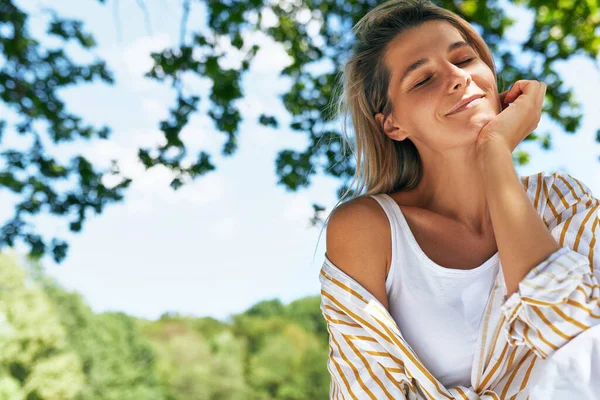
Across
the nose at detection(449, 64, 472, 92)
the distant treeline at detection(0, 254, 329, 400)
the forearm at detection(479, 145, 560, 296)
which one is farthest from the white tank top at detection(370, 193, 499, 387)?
the distant treeline at detection(0, 254, 329, 400)

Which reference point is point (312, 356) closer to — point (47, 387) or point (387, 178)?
point (47, 387)

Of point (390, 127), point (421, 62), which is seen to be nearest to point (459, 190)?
point (390, 127)

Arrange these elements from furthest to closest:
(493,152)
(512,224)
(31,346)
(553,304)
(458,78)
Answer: (31,346), (458,78), (493,152), (512,224), (553,304)

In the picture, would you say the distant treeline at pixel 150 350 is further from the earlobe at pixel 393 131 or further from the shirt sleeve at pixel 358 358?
the shirt sleeve at pixel 358 358

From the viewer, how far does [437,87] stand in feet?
5.62

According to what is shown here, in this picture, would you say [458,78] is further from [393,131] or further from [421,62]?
[393,131]

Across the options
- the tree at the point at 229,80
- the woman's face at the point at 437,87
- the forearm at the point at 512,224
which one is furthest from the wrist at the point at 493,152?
the tree at the point at 229,80

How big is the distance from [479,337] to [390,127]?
25.4 inches

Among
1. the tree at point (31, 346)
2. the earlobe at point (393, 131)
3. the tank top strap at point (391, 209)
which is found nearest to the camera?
the tank top strap at point (391, 209)

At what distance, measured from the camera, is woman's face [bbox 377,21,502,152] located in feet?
5.59

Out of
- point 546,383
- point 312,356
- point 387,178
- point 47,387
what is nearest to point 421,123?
point 387,178

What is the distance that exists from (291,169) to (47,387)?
1415cm

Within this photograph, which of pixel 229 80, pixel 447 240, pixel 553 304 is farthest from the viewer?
pixel 229 80

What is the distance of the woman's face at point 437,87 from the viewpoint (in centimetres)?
170
